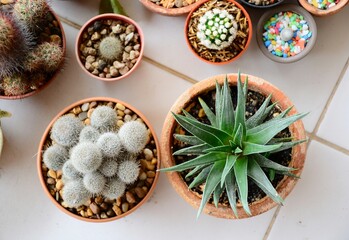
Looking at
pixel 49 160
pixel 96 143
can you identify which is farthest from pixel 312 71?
pixel 49 160

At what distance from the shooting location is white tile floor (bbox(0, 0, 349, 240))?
5.17 ft

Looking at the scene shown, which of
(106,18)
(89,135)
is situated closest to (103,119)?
(89,135)

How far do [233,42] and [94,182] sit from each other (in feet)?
2.02

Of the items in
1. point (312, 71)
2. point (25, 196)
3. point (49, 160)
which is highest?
point (312, 71)

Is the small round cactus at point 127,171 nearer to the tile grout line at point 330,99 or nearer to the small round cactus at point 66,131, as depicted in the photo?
the small round cactus at point 66,131

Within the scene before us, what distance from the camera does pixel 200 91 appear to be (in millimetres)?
1320

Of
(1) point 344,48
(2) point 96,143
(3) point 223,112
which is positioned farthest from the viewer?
(1) point 344,48

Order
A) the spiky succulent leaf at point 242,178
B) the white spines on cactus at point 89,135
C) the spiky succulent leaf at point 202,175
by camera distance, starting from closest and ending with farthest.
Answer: the spiky succulent leaf at point 242,178 < the spiky succulent leaf at point 202,175 < the white spines on cactus at point 89,135

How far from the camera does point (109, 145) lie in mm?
1245

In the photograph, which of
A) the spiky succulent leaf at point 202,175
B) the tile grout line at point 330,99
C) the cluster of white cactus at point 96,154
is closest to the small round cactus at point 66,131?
the cluster of white cactus at point 96,154

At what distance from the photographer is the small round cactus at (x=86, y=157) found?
3.92 ft

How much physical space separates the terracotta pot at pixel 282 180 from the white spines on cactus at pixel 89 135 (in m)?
0.18

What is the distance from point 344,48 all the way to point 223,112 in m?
0.67

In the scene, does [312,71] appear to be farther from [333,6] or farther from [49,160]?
[49,160]
